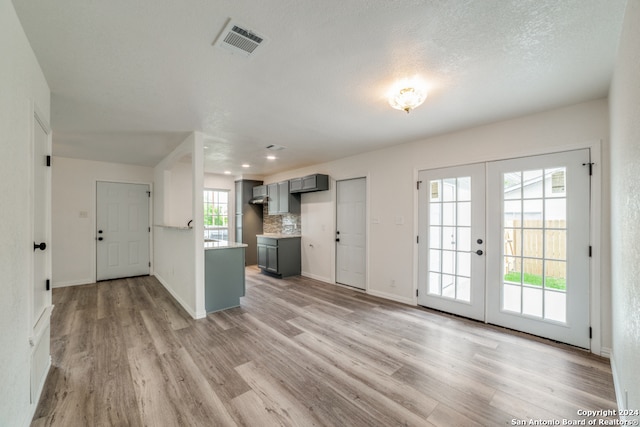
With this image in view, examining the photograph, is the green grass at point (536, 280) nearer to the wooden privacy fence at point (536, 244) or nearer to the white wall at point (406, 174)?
the wooden privacy fence at point (536, 244)

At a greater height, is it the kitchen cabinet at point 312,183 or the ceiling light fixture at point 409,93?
the ceiling light fixture at point 409,93

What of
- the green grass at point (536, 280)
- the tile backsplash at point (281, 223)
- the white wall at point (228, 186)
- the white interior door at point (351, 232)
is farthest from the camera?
the white wall at point (228, 186)

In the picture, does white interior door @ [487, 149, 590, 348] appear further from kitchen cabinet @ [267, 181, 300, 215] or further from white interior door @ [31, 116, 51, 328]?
white interior door @ [31, 116, 51, 328]

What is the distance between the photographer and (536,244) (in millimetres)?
2838

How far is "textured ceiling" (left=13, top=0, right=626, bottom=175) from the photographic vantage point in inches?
55.4

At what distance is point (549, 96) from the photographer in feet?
7.83

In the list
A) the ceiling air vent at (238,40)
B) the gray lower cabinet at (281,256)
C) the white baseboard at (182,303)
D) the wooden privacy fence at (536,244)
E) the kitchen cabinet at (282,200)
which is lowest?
the white baseboard at (182,303)

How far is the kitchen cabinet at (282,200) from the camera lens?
5.74 metres

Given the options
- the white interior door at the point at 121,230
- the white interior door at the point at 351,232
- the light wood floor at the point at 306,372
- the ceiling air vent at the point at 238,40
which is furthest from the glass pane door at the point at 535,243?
the white interior door at the point at 121,230

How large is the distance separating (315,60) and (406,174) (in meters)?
2.54

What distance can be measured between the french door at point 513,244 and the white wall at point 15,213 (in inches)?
156

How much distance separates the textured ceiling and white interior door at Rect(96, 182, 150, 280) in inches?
98.4

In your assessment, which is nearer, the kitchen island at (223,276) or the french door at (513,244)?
the french door at (513,244)

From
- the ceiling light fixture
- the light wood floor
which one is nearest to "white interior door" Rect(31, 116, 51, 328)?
the light wood floor
